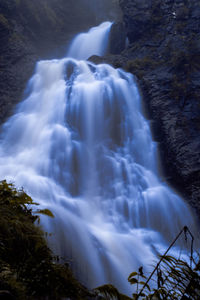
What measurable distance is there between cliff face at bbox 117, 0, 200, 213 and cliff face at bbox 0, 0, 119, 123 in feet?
17.4

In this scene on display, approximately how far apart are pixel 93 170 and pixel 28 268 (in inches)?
274

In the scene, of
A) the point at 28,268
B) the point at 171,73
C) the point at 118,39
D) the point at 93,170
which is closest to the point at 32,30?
the point at 118,39

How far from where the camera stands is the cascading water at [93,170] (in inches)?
185

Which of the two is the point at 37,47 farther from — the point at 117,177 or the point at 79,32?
the point at 117,177

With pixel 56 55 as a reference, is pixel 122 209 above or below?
below

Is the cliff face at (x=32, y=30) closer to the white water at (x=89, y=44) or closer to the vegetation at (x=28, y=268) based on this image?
the white water at (x=89, y=44)

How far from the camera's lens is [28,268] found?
155 cm

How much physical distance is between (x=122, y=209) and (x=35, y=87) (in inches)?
311

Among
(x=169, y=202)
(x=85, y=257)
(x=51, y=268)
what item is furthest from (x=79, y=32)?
(x=51, y=268)

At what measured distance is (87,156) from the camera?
8.86m

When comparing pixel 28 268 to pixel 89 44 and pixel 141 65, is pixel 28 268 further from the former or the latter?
pixel 89 44

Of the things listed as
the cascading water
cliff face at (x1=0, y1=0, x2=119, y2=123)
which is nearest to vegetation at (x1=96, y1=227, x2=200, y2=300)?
the cascading water

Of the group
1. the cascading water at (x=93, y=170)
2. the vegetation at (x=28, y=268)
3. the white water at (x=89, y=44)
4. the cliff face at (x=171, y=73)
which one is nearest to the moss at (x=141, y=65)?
the cliff face at (x=171, y=73)

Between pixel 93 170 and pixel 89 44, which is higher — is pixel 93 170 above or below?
below
